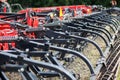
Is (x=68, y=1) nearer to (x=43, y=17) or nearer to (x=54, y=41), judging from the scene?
(x=43, y=17)

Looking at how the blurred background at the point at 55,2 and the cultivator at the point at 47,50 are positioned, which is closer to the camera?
the cultivator at the point at 47,50

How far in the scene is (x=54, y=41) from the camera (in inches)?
187

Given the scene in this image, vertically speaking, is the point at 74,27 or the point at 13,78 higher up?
the point at 74,27

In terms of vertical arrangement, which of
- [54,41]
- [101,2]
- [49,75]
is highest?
[54,41]

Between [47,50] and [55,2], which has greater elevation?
[47,50]

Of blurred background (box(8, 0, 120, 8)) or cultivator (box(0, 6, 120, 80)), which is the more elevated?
cultivator (box(0, 6, 120, 80))

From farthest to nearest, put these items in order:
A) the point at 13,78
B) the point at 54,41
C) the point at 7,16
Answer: the point at 7,16
the point at 13,78
the point at 54,41

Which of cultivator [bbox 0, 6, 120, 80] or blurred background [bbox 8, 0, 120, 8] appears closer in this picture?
cultivator [bbox 0, 6, 120, 80]

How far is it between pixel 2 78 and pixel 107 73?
209 cm

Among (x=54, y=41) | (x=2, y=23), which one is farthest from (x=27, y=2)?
(x=54, y=41)

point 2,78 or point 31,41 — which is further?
point 31,41

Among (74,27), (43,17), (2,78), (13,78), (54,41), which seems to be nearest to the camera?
(2,78)

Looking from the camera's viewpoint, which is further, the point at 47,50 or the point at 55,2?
the point at 55,2

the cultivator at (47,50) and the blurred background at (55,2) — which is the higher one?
the cultivator at (47,50)
